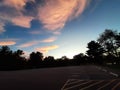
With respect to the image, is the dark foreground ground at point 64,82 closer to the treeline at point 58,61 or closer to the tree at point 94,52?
the treeline at point 58,61

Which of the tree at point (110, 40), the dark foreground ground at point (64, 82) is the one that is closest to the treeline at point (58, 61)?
the tree at point (110, 40)

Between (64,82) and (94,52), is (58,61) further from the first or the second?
(64,82)

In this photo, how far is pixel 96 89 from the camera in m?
12.0

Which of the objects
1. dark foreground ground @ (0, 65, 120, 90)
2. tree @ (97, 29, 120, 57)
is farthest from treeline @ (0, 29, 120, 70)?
dark foreground ground @ (0, 65, 120, 90)

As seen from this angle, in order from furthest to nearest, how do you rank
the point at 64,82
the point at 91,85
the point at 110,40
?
the point at 110,40
the point at 64,82
the point at 91,85

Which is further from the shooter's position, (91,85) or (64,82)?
(64,82)

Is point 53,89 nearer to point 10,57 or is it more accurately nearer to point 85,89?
point 85,89

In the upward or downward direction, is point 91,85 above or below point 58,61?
below

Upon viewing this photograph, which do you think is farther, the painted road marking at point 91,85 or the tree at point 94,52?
the tree at point 94,52

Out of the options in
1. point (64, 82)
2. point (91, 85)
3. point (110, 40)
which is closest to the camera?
point (91, 85)

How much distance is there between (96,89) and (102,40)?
83.6 m

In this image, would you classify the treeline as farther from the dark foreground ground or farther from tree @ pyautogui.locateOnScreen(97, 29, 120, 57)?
the dark foreground ground

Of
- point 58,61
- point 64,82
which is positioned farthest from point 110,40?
point 64,82

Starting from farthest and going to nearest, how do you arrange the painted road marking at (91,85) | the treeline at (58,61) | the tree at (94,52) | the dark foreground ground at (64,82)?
the tree at (94,52) < the treeline at (58,61) < the dark foreground ground at (64,82) < the painted road marking at (91,85)
